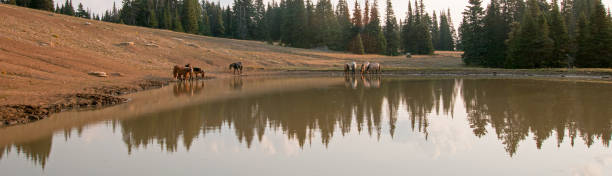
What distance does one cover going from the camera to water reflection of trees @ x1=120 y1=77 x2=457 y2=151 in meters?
11.3

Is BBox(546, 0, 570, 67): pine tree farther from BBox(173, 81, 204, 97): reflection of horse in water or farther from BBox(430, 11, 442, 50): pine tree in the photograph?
BBox(430, 11, 442, 50): pine tree

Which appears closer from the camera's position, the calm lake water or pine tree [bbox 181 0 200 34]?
the calm lake water

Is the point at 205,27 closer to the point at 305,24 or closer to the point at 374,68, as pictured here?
the point at 305,24

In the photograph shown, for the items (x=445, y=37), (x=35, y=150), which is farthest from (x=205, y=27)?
(x=35, y=150)

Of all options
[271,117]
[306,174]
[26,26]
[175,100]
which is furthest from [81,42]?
[306,174]

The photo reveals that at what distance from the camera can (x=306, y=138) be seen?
1080 cm

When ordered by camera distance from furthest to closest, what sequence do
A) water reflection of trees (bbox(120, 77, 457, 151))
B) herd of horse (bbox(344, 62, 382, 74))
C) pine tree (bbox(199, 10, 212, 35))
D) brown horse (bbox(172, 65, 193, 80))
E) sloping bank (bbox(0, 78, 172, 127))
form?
pine tree (bbox(199, 10, 212, 35)), herd of horse (bbox(344, 62, 382, 74)), brown horse (bbox(172, 65, 193, 80)), sloping bank (bbox(0, 78, 172, 127)), water reflection of trees (bbox(120, 77, 457, 151))

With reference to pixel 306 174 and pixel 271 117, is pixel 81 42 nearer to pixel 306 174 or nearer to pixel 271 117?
pixel 271 117

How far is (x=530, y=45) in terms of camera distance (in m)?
50.8

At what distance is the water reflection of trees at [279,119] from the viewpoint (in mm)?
11273

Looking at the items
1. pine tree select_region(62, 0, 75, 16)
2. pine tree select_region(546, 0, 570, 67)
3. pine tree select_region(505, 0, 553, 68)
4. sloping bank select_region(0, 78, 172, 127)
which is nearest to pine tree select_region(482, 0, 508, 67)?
pine tree select_region(505, 0, 553, 68)

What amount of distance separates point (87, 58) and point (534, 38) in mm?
47281

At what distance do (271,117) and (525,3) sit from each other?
67312 mm

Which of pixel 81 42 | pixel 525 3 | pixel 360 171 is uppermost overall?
pixel 525 3
